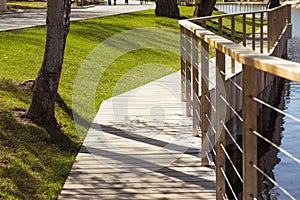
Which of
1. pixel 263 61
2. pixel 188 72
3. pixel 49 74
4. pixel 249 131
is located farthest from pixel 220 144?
pixel 188 72

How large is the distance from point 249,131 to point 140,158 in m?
3.19

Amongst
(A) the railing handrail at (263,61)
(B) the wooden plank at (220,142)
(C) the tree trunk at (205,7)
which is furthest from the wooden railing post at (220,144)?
(C) the tree trunk at (205,7)

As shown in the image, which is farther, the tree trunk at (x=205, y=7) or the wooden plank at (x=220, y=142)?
the tree trunk at (x=205, y=7)

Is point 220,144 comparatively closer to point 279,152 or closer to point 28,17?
point 279,152

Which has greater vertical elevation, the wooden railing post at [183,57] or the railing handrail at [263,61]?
the railing handrail at [263,61]

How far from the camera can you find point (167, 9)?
35562mm

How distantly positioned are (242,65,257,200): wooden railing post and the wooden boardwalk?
5.30 ft

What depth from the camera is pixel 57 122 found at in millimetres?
9180

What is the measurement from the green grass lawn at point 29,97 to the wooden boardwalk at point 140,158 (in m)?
0.24

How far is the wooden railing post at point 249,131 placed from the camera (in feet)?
14.6

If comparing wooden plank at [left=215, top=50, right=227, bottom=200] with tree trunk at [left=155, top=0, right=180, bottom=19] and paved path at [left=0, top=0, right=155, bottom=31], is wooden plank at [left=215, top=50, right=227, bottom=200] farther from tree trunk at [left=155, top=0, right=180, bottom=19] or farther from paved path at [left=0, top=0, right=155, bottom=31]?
tree trunk at [left=155, top=0, right=180, bottom=19]

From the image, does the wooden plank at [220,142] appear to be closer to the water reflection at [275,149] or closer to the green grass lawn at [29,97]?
the green grass lawn at [29,97]

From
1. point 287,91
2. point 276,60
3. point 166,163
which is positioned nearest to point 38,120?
point 166,163


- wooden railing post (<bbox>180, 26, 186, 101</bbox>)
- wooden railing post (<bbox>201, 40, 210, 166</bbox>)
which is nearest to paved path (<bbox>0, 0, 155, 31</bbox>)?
wooden railing post (<bbox>180, 26, 186, 101</bbox>)
